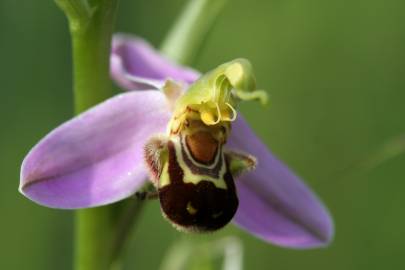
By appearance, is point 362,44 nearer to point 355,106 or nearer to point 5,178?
point 355,106

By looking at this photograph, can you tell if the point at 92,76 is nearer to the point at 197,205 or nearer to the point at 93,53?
the point at 93,53

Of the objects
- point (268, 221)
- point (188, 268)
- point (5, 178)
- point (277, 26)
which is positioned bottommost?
point (5, 178)

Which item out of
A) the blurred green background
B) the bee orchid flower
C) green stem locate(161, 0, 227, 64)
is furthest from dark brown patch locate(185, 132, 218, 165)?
the blurred green background

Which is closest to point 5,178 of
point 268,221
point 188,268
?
point 188,268

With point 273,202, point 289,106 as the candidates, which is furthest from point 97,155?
point 289,106

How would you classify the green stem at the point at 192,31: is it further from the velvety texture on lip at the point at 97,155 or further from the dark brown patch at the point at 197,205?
the dark brown patch at the point at 197,205

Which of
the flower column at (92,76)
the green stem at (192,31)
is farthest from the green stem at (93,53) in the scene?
the green stem at (192,31)

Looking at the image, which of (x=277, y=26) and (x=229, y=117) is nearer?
(x=229, y=117)
